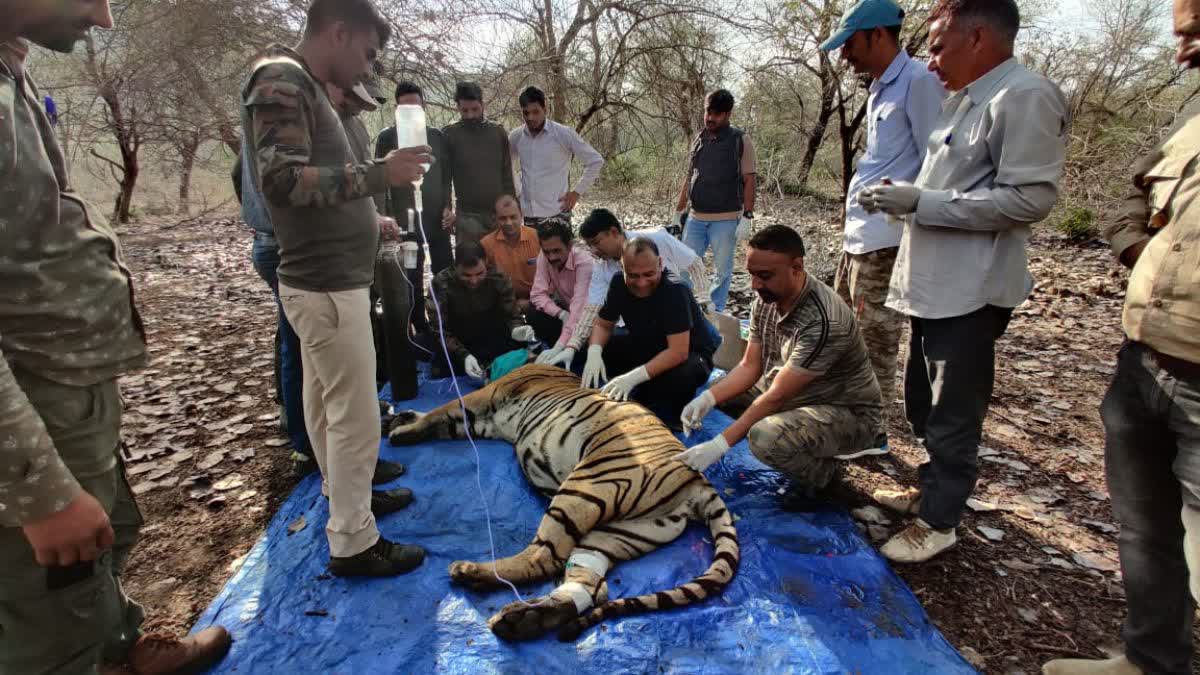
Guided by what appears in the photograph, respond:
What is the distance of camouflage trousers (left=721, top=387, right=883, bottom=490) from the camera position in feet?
9.11

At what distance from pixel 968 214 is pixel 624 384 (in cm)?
191

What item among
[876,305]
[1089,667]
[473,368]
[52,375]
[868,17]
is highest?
[868,17]

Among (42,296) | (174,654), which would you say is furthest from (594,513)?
(42,296)

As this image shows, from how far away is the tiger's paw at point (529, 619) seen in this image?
208 cm

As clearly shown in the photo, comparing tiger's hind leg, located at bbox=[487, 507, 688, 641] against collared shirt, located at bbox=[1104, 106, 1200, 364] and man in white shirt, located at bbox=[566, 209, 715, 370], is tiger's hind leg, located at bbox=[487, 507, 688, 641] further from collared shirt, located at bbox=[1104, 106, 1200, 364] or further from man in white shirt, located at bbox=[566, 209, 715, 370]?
man in white shirt, located at bbox=[566, 209, 715, 370]

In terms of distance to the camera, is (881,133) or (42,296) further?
(881,133)

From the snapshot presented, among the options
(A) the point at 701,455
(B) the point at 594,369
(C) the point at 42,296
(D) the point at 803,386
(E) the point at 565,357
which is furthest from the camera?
(E) the point at 565,357

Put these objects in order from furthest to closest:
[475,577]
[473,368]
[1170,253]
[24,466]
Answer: [473,368]
[475,577]
[1170,253]
[24,466]

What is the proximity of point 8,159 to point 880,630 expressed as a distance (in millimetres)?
2691

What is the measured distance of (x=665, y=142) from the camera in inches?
401

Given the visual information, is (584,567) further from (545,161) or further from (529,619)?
(545,161)

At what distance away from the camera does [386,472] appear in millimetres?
3143

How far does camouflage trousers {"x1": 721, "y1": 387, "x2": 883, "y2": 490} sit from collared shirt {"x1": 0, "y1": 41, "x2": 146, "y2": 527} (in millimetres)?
2373

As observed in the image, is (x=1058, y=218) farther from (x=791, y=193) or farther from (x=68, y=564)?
(x=68, y=564)
